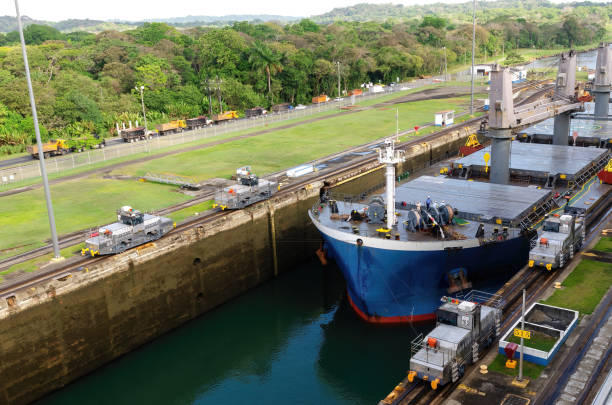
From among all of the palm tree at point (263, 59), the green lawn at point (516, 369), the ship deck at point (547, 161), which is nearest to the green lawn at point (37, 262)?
the green lawn at point (516, 369)

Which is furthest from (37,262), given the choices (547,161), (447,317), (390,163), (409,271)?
(547,161)

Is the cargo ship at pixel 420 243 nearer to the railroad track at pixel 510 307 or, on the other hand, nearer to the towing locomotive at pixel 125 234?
the railroad track at pixel 510 307

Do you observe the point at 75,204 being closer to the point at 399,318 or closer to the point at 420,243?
the point at 399,318

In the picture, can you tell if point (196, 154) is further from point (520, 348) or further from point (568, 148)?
point (520, 348)

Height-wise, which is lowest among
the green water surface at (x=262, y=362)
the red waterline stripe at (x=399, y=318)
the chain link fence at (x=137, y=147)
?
the green water surface at (x=262, y=362)

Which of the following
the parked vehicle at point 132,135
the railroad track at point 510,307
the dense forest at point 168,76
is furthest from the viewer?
the dense forest at point 168,76

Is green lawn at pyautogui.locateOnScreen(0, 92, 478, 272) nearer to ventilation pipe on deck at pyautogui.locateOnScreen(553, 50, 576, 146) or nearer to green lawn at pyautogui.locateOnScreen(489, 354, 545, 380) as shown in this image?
ventilation pipe on deck at pyautogui.locateOnScreen(553, 50, 576, 146)

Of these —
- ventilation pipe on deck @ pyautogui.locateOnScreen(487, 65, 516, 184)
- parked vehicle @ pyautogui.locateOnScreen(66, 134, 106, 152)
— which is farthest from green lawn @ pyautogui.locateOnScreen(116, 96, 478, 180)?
ventilation pipe on deck @ pyautogui.locateOnScreen(487, 65, 516, 184)
